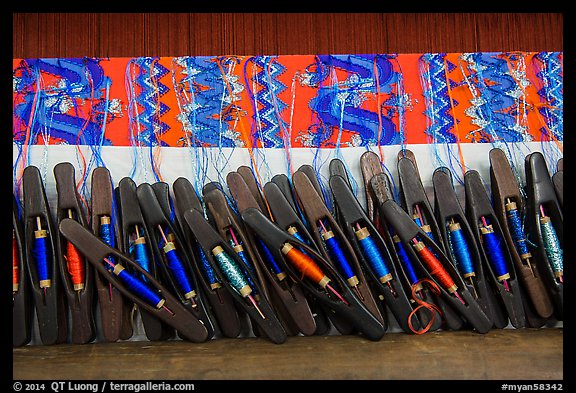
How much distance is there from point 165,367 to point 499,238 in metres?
0.70

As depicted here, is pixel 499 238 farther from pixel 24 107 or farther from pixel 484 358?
pixel 24 107

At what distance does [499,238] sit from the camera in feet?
3.26

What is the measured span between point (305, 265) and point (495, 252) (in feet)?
1.30

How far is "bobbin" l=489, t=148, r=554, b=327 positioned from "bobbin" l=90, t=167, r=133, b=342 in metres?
0.79

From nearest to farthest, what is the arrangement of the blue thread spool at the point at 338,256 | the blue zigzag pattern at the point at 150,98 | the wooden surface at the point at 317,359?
1. the wooden surface at the point at 317,359
2. the blue thread spool at the point at 338,256
3. the blue zigzag pattern at the point at 150,98

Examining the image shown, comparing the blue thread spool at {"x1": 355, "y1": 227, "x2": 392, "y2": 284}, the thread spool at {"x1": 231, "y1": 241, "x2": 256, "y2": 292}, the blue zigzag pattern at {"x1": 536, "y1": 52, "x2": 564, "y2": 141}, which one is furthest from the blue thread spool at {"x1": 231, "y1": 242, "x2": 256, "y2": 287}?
the blue zigzag pattern at {"x1": 536, "y1": 52, "x2": 564, "y2": 141}

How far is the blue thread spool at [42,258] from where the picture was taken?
0.95m

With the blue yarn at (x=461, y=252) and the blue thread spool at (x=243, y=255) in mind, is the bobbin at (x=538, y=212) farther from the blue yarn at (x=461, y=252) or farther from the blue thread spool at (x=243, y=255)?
the blue thread spool at (x=243, y=255)

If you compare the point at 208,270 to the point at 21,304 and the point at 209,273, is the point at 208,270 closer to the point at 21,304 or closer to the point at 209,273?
the point at 209,273

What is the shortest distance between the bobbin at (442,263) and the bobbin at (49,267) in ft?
2.22

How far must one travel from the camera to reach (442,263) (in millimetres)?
951

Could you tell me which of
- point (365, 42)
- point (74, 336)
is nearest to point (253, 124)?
point (365, 42)

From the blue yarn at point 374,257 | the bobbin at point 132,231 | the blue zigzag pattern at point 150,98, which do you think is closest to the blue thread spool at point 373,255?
the blue yarn at point 374,257

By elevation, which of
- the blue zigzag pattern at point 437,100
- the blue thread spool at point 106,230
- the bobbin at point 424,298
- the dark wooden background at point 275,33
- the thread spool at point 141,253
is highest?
→ the dark wooden background at point 275,33
